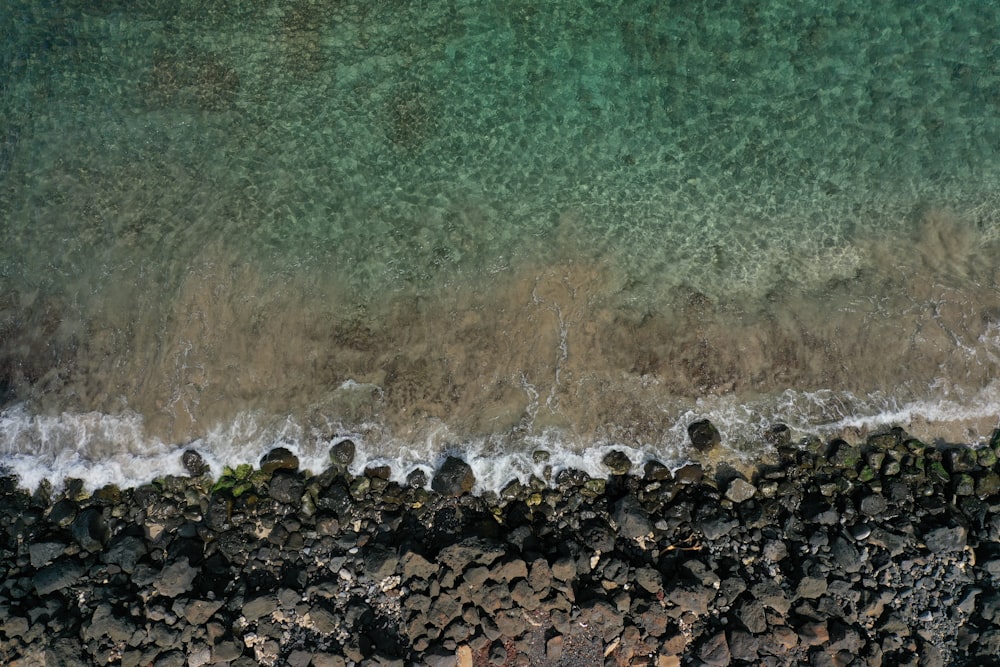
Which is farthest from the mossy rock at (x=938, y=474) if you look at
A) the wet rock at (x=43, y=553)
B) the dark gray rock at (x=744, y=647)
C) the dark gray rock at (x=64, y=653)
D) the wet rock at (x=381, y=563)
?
the wet rock at (x=43, y=553)

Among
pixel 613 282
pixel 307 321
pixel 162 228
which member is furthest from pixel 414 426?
pixel 162 228

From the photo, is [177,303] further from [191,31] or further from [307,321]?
[191,31]

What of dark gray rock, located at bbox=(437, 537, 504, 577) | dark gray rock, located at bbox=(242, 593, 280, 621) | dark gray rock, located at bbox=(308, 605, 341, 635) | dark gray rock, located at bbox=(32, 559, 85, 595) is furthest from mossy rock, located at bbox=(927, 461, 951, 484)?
dark gray rock, located at bbox=(32, 559, 85, 595)

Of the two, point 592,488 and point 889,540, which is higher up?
point 592,488

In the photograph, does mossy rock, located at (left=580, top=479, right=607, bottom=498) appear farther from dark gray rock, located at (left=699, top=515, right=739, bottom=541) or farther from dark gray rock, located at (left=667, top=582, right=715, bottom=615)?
dark gray rock, located at (left=667, top=582, right=715, bottom=615)

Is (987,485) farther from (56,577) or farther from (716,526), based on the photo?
(56,577)

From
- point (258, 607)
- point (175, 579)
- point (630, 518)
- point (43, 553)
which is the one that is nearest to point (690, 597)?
point (630, 518)
